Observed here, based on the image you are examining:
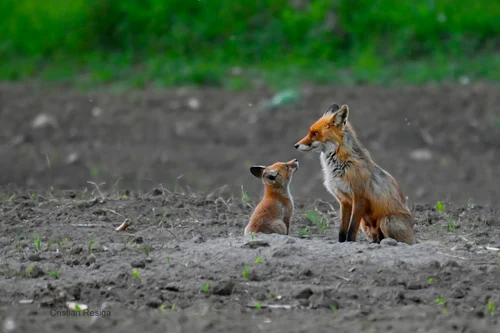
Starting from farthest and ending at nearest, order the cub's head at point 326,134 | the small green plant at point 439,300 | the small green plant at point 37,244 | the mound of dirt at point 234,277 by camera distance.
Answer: the cub's head at point 326,134 → the small green plant at point 37,244 → the small green plant at point 439,300 → the mound of dirt at point 234,277

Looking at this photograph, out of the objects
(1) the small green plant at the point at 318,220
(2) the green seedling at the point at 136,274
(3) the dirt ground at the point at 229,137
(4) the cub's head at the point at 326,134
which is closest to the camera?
(2) the green seedling at the point at 136,274

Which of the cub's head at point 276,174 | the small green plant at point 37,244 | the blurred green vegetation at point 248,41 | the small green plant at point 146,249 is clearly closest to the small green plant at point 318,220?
the cub's head at point 276,174

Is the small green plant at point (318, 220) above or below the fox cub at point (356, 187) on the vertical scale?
below

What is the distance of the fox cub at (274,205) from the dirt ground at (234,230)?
21 cm

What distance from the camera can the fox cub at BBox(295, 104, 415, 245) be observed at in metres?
8.42

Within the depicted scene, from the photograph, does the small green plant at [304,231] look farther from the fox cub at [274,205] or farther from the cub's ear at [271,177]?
the cub's ear at [271,177]

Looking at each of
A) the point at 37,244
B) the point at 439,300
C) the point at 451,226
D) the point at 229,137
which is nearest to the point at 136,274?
the point at 37,244

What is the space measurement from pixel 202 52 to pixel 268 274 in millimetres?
14621

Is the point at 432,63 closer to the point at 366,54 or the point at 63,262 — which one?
the point at 366,54

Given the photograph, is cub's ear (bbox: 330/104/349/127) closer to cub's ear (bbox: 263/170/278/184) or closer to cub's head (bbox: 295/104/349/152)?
cub's head (bbox: 295/104/349/152)

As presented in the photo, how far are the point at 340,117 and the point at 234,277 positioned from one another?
2.15m

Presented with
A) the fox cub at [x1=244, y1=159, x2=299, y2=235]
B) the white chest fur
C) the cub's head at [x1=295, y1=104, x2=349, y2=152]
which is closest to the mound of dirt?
the fox cub at [x1=244, y1=159, x2=299, y2=235]

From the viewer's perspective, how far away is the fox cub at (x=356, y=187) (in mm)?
8422

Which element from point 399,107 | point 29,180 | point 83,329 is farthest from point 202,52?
point 83,329
